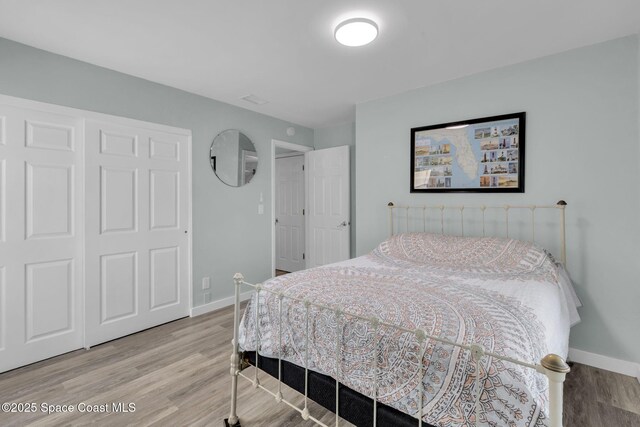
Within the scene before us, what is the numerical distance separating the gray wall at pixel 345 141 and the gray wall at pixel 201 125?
0.51ft

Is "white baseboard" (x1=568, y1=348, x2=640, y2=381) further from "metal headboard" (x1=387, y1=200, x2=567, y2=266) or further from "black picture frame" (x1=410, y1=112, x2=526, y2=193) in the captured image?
"black picture frame" (x1=410, y1=112, x2=526, y2=193)

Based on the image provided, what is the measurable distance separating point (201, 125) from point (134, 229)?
1.28 metres

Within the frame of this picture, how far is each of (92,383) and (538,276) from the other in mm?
3040

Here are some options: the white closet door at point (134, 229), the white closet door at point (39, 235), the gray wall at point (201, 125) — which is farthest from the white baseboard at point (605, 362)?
the white closet door at point (39, 235)

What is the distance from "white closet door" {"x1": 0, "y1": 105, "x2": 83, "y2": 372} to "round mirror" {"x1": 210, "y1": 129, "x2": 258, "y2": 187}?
1.28 meters

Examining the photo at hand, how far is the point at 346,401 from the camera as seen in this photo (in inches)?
51.9

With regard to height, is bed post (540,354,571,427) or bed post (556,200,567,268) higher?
bed post (556,200,567,268)

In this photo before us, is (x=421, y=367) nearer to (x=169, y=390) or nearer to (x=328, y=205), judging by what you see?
(x=169, y=390)

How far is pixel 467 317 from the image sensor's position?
129 cm

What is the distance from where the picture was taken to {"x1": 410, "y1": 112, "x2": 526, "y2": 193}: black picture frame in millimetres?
2617

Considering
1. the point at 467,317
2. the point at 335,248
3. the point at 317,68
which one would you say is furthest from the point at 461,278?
the point at 335,248

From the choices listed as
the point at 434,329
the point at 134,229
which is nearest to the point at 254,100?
the point at 134,229

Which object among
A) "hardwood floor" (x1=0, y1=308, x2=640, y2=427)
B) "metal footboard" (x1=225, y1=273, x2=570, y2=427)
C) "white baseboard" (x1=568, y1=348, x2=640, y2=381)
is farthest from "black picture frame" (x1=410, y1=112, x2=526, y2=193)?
"metal footboard" (x1=225, y1=273, x2=570, y2=427)

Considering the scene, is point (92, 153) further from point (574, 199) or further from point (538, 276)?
point (574, 199)
